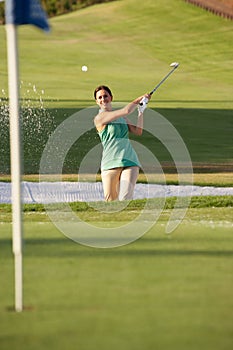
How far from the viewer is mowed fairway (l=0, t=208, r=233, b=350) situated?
5.36 metres

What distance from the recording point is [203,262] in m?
7.16

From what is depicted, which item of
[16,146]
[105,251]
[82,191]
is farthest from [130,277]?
[82,191]

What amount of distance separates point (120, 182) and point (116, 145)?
404 millimetres

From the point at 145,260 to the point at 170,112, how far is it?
18527 mm

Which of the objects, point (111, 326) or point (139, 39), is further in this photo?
point (139, 39)

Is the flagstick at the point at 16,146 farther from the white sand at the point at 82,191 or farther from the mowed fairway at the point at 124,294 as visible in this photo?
the white sand at the point at 82,191

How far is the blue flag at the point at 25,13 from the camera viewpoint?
5879 millimetres

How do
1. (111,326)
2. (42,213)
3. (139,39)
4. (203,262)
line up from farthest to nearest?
(139,39) < (42,213) < (203,262) < (111,326)

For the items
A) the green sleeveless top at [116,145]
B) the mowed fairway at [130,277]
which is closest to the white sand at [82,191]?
the mowed fairway at [130,277]

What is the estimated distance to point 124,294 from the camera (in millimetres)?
6242

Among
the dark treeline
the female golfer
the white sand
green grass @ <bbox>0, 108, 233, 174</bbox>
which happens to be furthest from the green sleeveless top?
the dark treeline

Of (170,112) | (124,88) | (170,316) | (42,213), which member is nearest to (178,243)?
(170,316)

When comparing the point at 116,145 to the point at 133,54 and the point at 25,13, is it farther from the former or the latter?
the point at 133,54

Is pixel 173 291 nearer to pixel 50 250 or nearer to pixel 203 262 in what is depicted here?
pixel 203 262
